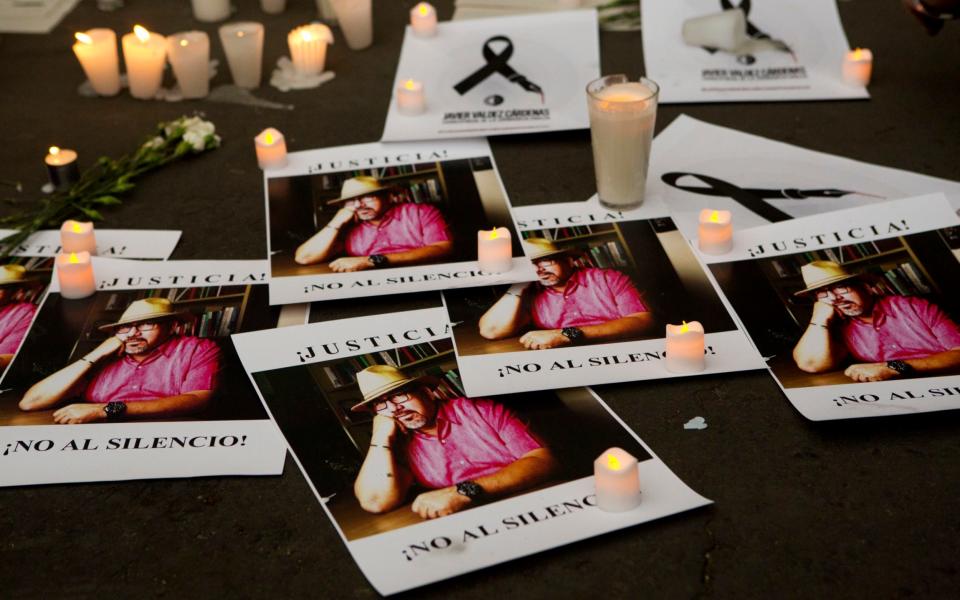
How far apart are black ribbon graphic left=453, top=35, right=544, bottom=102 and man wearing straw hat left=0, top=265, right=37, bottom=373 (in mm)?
532

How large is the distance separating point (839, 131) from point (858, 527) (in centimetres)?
60

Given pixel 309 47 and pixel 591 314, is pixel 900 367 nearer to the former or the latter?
pixel 591 314

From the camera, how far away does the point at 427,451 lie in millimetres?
711

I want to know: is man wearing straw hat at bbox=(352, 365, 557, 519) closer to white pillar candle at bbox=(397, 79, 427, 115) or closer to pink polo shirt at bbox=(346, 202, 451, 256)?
pink polo shirt at bbox=(346, 202, 451, 256)

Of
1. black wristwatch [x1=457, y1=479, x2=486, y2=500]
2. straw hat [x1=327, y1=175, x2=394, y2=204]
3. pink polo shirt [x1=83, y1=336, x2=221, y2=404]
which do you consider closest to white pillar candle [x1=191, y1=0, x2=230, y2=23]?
straw hat [x1=327, y1=175, x2=394, y2=204]

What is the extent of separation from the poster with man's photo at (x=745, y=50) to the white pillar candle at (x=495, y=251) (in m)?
0.40

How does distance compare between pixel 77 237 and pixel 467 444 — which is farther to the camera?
pixel 77 237

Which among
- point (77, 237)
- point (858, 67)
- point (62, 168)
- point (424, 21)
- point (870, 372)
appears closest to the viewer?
point (870, 372)

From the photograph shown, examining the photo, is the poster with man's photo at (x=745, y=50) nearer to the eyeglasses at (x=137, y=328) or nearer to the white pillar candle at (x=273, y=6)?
the white pillar candle at (x=273, y=6)

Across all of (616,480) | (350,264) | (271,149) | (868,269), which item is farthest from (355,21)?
(616,480)

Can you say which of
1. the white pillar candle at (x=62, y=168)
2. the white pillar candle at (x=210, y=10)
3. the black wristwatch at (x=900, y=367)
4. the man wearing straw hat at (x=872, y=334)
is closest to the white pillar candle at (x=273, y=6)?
the white pillar candle at (x=210, y=10)

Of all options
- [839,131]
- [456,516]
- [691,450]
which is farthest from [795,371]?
[839,131]

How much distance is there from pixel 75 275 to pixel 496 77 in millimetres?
559

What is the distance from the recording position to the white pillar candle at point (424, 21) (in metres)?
1.32
